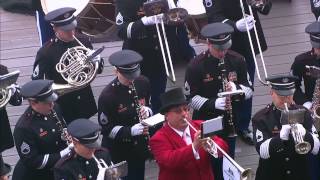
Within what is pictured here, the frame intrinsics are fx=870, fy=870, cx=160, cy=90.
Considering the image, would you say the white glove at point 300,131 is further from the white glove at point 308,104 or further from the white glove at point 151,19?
the white glove at point 151,19

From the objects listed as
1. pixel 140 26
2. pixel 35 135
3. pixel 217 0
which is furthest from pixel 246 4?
pixel 35 135

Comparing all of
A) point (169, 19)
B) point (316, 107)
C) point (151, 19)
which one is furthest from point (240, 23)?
point (316, 107)

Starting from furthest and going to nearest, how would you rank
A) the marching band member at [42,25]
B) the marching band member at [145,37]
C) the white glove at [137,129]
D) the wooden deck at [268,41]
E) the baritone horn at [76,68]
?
the wooden deck at [268,41]
the marching band member at [42,25]
the marching band member at [145,37]
the baritone horn at [76,68]
the white glove at [137,129]

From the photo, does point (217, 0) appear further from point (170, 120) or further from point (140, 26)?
point (170, 120)

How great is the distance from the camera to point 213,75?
8.84 metres

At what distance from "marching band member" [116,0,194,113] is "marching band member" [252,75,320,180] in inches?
77.4

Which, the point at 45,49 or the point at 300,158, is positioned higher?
the point at 45,49

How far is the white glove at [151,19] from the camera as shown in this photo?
9.38 metres

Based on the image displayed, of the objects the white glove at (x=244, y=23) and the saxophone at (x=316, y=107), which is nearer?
the saxophone at (x=316, y=107)

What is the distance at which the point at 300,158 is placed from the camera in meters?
8.00

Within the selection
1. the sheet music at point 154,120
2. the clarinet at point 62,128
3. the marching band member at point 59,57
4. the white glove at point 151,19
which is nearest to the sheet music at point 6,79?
the clarinet at point 62,128

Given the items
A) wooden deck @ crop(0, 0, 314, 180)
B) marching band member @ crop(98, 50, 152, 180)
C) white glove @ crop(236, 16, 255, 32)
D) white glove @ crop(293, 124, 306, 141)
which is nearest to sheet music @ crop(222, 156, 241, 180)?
white glove @ crop(293, 124, 306, 141)

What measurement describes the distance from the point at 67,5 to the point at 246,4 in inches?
86.2

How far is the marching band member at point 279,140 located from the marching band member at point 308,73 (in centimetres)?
78
